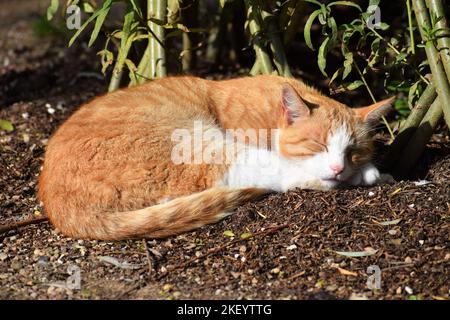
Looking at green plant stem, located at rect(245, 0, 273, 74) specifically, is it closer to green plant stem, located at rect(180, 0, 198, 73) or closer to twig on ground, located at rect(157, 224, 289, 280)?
green plant stem, located at rect(180, 0, 198, 73)

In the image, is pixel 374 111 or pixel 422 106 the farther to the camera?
pixel 422 106

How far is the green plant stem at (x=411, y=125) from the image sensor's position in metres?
4.18

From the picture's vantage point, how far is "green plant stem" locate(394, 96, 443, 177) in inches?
162

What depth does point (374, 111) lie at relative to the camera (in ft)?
13.1

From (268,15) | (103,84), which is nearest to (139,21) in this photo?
(268,15)

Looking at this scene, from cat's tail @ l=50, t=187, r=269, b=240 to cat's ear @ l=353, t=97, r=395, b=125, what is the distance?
1048 millimetres

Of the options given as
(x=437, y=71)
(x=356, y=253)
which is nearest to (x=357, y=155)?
(x=437, y=71)

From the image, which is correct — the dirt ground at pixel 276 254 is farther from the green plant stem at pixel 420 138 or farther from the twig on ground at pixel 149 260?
the green plant stem at pixel 420 138

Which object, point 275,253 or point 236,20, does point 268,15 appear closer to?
point 236,20

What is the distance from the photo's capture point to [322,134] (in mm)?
3891

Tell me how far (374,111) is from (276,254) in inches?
46.8

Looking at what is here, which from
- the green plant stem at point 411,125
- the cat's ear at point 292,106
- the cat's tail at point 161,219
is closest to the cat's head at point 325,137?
the cat's ear at point 292,106

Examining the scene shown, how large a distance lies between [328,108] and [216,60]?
2.42m

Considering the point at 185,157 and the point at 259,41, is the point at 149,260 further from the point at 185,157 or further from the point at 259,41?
the point at 259,41
